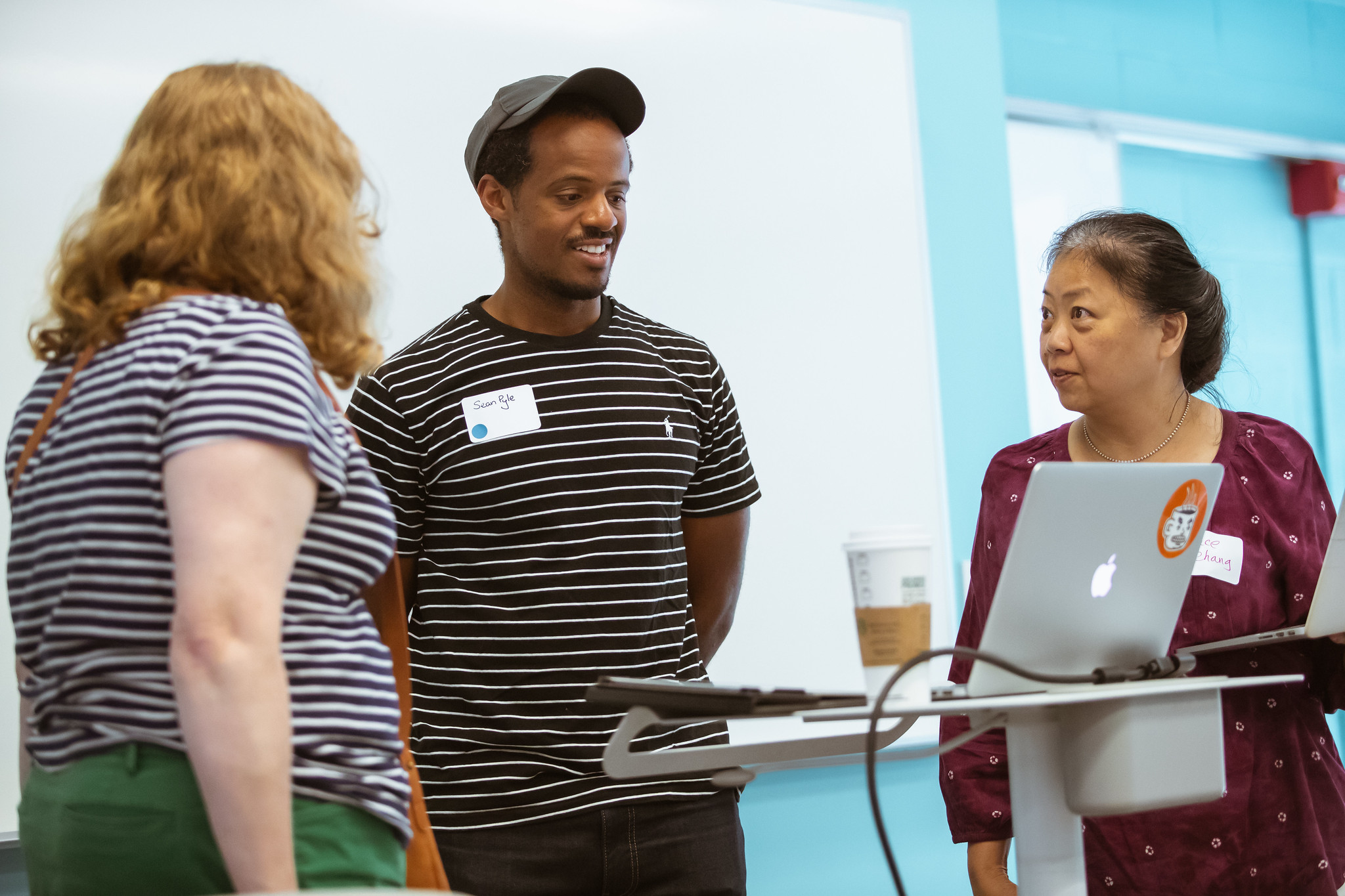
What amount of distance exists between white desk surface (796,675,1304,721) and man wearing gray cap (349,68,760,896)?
0.57m

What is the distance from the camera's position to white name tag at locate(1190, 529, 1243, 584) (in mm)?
1490

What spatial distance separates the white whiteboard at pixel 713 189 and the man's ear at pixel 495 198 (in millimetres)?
518

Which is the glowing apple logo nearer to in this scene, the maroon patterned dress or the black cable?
the black cable

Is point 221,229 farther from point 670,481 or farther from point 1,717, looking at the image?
point 1,717

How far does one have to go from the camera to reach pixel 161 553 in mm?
884

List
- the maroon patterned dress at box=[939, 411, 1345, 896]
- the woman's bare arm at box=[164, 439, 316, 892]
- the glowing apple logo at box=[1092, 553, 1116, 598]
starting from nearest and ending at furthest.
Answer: the woman's bare arm at box=[164, 439, 316, 892] < the glowing apple logo at box=[1092, 553, 1116, 598] < the maroon patterned dress at box=[939, 411, 1345, 896]

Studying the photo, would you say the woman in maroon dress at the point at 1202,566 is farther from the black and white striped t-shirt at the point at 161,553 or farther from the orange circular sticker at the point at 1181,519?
the black and white striped t-shirt at the point at 161,553

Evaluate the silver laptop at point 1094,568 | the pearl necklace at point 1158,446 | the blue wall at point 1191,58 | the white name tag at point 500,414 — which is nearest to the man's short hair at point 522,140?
the white name tag at point 500,414

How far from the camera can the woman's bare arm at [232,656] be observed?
2.71 feet

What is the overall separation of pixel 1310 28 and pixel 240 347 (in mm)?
4357

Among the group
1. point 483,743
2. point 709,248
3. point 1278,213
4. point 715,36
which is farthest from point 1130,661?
point 1278,213

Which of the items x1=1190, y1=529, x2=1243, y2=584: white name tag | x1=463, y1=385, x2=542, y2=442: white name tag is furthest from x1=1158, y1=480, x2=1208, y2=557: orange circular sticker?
x1=463, y1=385, x2=542, y2=442: white name tag

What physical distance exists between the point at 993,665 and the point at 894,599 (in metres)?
0.11

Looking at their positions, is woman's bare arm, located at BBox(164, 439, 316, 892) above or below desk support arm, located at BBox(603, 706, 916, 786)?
above
